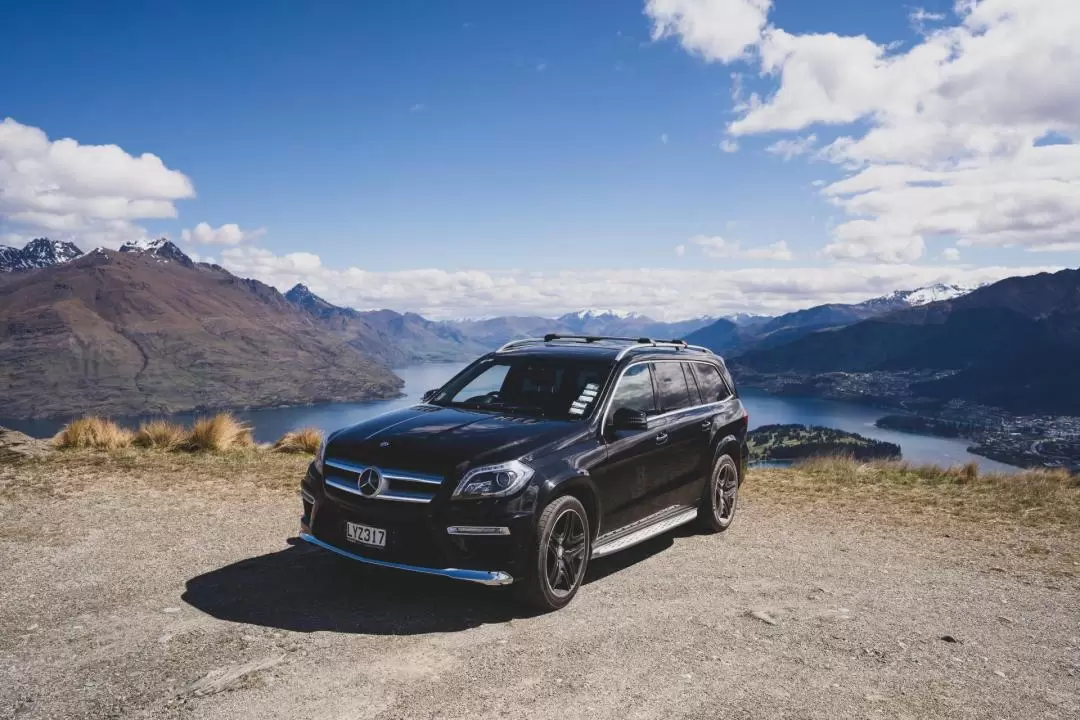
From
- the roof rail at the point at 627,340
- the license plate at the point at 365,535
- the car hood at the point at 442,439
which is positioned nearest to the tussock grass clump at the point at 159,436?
the roof rail at the point at 627,340

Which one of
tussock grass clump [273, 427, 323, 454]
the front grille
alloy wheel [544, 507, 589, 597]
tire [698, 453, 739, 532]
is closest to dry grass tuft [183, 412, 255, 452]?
tussock grass clump [273, 427, 323, 454]

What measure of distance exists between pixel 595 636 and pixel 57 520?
6371mm

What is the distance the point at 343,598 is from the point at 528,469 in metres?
1.75

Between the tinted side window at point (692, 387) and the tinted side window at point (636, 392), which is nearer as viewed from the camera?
the tinted side window at point (636, 392)

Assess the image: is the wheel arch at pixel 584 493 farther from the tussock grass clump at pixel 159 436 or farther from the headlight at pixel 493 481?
the tussock grass clump at pixel 159 436

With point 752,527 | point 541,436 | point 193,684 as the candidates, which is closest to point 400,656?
point 193,684

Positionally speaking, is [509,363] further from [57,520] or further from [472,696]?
[57,520]

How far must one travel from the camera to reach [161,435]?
509 inches

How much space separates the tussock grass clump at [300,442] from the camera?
13172 millimetres

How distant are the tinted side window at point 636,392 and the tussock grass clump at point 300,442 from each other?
8190mm

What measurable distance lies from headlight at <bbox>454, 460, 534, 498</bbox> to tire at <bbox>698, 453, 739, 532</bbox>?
313 cm

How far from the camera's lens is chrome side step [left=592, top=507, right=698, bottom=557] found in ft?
18.6

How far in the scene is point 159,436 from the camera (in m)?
12.9

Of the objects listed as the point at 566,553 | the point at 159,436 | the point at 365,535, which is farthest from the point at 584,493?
the point at 159,436
